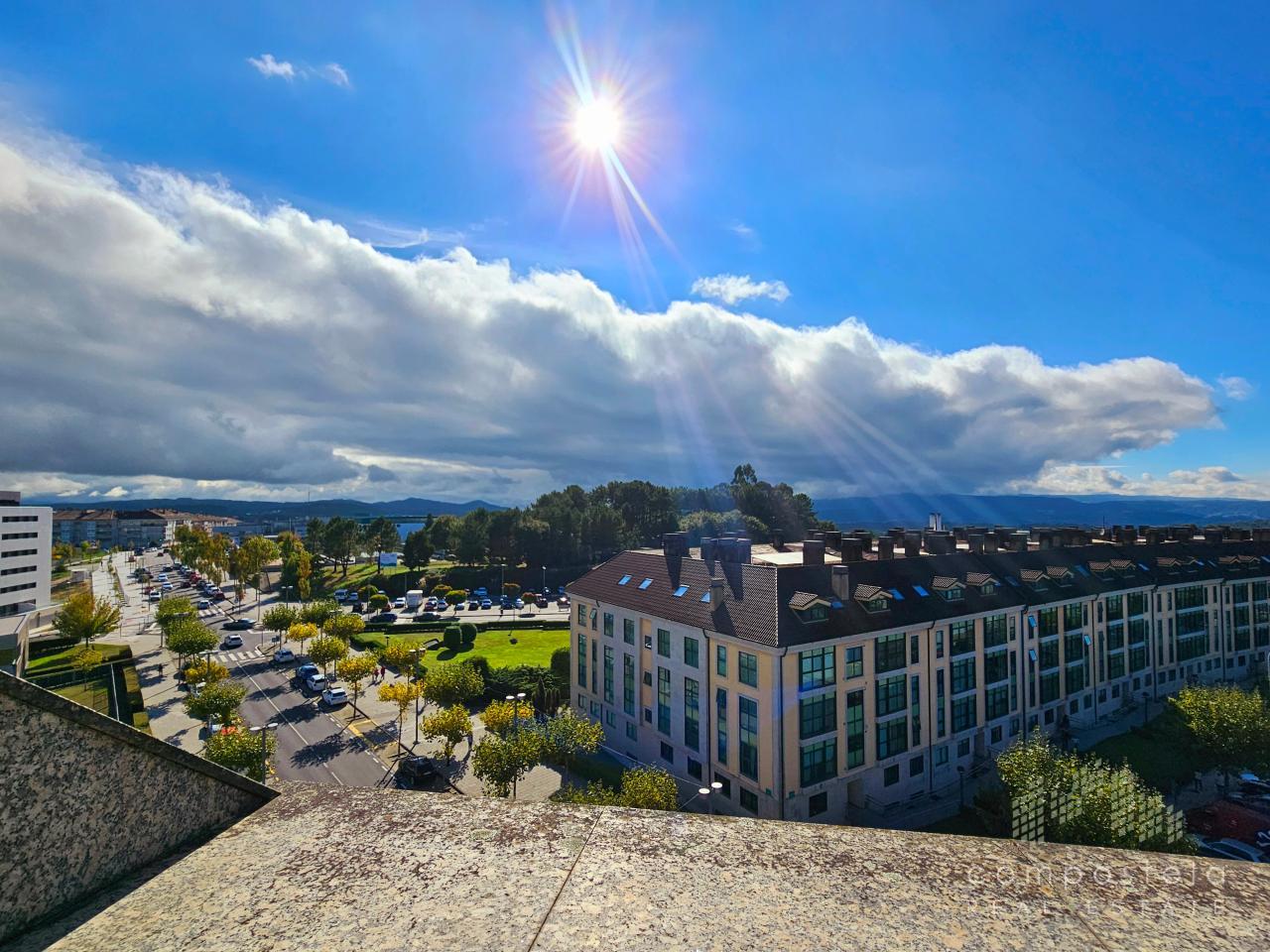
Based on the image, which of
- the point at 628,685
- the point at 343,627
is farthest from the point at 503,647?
the point at 628,685

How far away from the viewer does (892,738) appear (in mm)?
28734

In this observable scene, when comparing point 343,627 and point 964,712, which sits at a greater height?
point 343,627

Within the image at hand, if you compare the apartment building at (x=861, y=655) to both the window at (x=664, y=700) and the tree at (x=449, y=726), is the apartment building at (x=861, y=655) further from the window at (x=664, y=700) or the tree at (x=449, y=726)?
the tree at (x=449, y=726)

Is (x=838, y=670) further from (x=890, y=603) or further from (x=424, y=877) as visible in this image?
(x=424, y=877)

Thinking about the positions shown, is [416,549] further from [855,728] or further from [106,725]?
[106,725]

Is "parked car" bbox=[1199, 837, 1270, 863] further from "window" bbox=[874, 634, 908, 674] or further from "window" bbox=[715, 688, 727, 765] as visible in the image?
"window" bbox=[715, 688, 727, 765]

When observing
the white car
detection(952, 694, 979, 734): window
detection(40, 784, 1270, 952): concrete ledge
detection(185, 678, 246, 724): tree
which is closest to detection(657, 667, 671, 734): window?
detection(952, 694, 979, 734): window

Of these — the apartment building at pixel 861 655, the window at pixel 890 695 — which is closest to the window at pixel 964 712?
the apartment building at pixel 861 655

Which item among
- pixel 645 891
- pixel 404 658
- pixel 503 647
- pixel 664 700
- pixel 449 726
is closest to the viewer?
pixel 645 891

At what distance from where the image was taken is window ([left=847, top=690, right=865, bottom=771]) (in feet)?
89.5

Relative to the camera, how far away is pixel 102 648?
2051 inches

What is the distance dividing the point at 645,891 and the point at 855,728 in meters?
28.4

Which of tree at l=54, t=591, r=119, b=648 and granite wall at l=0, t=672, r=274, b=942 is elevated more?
granite wall at l=0, t=672, r=274, b=942

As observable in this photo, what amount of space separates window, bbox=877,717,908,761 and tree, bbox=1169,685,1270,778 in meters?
14.7
